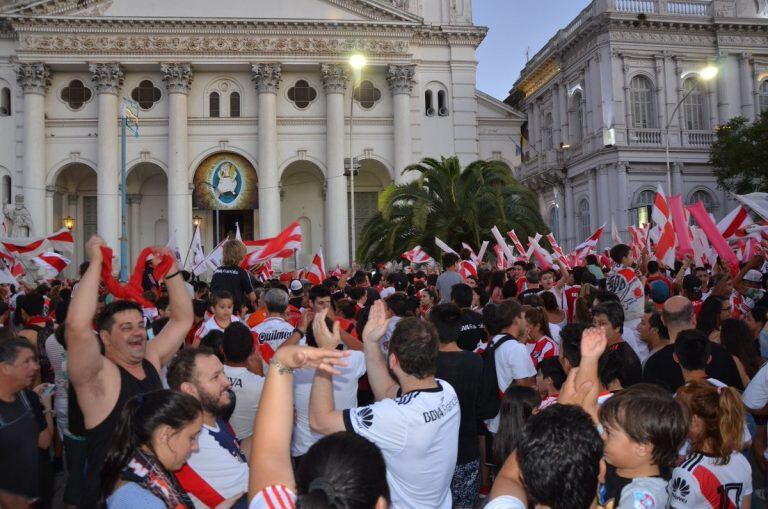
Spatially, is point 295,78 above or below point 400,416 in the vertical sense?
above

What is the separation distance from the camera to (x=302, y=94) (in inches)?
1444

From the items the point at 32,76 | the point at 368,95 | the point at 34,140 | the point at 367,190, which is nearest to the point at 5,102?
the point at 32,76

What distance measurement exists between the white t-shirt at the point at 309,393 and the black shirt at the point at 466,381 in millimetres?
620

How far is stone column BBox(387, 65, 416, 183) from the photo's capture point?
35.7 metres

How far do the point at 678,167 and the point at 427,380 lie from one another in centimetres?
3414

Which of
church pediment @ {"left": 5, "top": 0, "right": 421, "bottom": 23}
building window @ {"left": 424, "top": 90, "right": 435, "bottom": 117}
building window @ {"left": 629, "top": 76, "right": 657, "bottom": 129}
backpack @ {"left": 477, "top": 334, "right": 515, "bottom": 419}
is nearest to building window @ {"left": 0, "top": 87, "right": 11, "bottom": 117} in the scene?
church pediment @ {"left": 5, "top": 0, "right": 421, "bottom": 23}

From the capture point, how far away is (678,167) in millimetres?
34344

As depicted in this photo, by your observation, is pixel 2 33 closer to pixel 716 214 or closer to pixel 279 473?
pixel 716 214

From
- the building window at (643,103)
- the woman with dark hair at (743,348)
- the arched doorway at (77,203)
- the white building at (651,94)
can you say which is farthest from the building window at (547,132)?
the woman with dark hair at (743,348)

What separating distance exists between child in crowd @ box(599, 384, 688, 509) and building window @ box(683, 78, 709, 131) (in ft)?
117

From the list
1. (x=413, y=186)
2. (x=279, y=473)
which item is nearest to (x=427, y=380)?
(x=279, y=473)

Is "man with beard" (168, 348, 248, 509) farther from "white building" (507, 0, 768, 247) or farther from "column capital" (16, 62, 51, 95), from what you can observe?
"column capital" (16, 62, 51, 95)

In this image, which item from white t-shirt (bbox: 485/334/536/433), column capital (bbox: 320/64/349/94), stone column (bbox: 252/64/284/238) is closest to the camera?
white t-shirt (bbox: 485/334/536/433)

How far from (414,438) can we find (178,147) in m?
33.6
